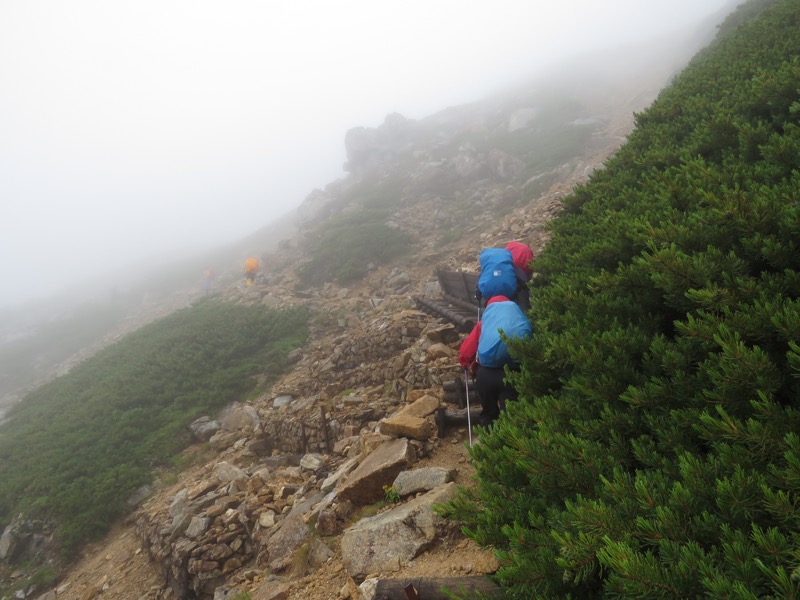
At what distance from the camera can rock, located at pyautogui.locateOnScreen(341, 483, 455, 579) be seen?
4.29 m

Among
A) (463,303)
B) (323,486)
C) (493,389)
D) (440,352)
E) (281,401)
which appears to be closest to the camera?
(493,389)

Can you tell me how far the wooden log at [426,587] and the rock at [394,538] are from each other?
615 millimetres

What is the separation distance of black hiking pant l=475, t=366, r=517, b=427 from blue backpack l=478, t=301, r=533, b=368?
10 cm

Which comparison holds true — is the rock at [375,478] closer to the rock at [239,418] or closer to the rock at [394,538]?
the rock at [394,538]

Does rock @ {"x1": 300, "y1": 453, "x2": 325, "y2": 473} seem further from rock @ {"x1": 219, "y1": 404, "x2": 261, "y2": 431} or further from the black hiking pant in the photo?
the black hiking pant

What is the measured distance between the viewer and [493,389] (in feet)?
16.7

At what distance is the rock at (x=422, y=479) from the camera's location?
517 centimetres

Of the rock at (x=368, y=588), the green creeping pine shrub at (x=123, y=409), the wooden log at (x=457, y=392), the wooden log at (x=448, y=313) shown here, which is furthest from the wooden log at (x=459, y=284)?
the rock at (x=368, y=588)

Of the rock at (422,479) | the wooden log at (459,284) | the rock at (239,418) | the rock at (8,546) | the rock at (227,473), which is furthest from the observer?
the rock at (239,418)

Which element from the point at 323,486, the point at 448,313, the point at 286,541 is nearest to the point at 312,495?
the point at 323,486

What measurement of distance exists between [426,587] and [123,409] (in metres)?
13.7

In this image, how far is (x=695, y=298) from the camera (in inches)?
106

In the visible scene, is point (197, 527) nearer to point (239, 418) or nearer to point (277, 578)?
point (277, 578)

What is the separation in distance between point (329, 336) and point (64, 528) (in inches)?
341
